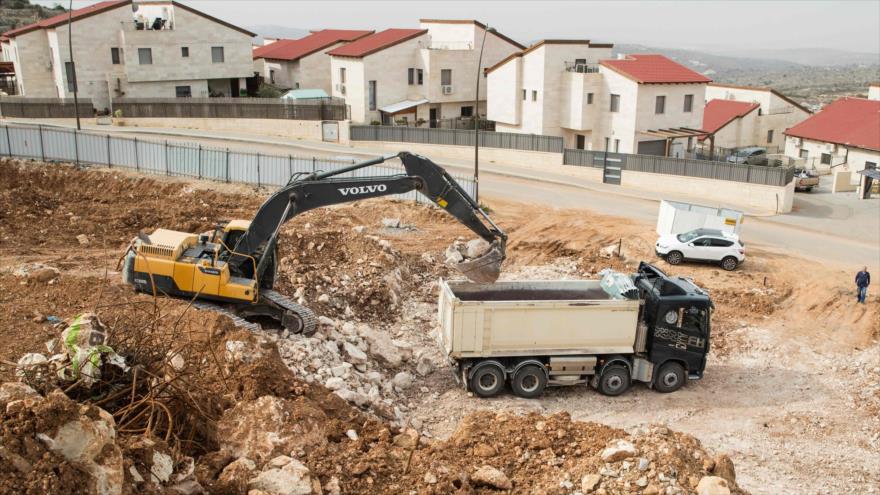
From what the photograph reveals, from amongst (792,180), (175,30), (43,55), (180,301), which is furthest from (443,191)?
(43,55)

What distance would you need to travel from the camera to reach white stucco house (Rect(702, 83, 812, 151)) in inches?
2071

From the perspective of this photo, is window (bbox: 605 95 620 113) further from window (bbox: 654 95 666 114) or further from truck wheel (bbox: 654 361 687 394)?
truck wheel (bbox: 654 361 687 394)

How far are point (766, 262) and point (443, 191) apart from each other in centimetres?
1494

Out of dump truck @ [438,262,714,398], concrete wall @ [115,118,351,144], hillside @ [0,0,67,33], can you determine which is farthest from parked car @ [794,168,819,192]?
hillside @ [0,0,67,33]

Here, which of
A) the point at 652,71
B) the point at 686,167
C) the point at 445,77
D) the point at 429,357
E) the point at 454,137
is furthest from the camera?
the point at 445,77

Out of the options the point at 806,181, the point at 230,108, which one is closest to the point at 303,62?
the point at 230,108

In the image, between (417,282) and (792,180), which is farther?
(792,180)

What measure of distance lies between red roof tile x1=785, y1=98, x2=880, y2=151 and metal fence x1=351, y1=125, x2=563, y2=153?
1842 centimetres

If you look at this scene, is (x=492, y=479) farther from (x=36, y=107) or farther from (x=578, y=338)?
(x=36, y=107)

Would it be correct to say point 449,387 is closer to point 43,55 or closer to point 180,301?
point 180,301

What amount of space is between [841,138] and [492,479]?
43.2 meters

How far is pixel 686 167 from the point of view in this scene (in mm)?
36906

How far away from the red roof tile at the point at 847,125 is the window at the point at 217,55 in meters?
38.6

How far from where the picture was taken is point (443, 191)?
17344mm
